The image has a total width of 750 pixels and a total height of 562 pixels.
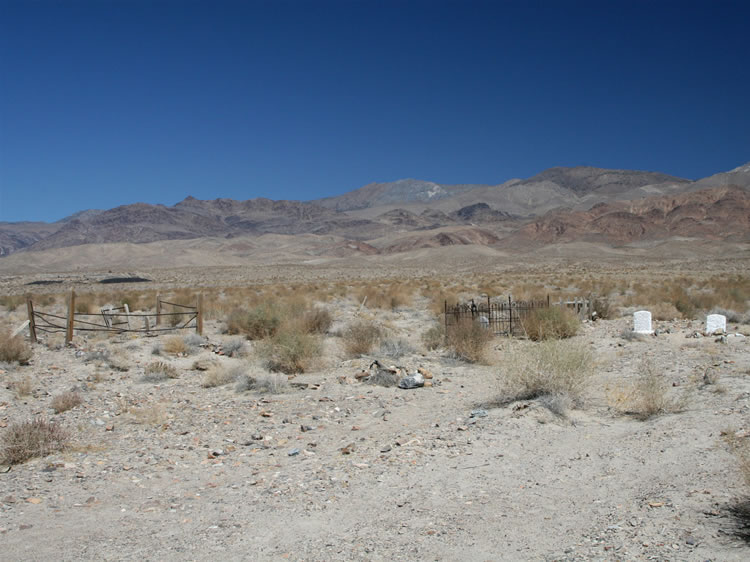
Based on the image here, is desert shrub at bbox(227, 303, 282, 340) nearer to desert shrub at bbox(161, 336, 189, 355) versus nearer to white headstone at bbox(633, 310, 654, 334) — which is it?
desert shrub at bbox(161, 336, 189, 355)

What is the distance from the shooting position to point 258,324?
18375 mm

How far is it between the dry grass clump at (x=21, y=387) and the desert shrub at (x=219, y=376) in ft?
10.4

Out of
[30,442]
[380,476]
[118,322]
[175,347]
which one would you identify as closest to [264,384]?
[30,442]

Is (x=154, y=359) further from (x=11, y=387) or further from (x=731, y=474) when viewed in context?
(x=731, y=474)

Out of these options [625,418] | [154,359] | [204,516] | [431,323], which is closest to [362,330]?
[154,359]

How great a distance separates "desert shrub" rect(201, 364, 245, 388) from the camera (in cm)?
1205

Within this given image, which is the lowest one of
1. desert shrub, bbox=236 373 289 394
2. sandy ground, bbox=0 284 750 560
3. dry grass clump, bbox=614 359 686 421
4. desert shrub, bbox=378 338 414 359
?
sandy ground, bbox=0 284 750 560

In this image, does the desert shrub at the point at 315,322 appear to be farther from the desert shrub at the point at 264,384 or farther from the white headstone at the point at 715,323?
the white headstone at the point at 715,323

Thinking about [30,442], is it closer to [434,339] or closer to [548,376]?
[548,376]

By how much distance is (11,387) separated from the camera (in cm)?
1185

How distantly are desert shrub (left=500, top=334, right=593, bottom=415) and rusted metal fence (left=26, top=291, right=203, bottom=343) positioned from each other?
1072cm

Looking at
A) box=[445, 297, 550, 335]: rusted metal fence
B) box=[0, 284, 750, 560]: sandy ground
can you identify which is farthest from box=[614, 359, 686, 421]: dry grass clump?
box=[445, 297, 550, 335]: rusted metal fence

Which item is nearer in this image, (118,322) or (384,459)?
(384,459)

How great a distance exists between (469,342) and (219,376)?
5325 millimetres
